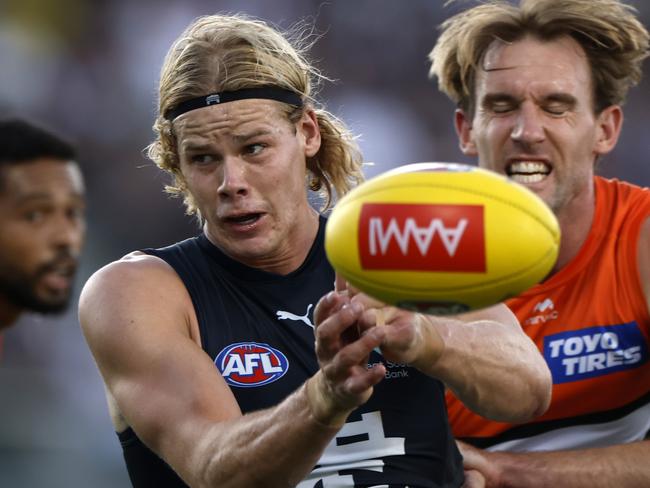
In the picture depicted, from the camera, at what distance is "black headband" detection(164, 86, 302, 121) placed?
3.60m

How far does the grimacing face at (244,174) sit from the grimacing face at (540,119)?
3.99ft

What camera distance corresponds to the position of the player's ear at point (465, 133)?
491 centimetres

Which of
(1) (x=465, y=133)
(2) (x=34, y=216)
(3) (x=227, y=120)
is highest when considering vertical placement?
(3) (x=227, y=120)

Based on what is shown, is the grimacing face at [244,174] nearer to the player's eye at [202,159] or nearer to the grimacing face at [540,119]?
the player's eye at [202,159]

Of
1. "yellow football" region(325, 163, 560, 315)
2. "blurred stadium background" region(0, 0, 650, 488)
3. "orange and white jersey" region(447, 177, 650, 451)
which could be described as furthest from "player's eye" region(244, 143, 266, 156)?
"blurred stadium background" region(0, 0, 650, 488)

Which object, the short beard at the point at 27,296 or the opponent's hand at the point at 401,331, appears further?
the opponent's hand at the point at 401,331

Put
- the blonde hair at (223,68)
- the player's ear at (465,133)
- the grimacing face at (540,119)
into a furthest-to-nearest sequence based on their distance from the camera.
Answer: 1. the player's ear at (465,133)
2. the grimacing face at (540,119)
3. the blonde hair at (223,68)

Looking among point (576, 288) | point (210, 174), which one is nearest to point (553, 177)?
point (576, 288)

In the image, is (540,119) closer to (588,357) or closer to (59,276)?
(588,357)

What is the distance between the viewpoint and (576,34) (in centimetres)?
481

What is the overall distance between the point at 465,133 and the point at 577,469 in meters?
1.68

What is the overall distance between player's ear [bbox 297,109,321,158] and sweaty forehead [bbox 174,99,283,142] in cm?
24

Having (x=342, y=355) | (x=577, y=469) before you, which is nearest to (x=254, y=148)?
(x=342, y=355)

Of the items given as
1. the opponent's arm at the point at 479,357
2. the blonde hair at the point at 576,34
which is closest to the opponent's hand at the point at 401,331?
the opponent's arm at the point at 479,357
